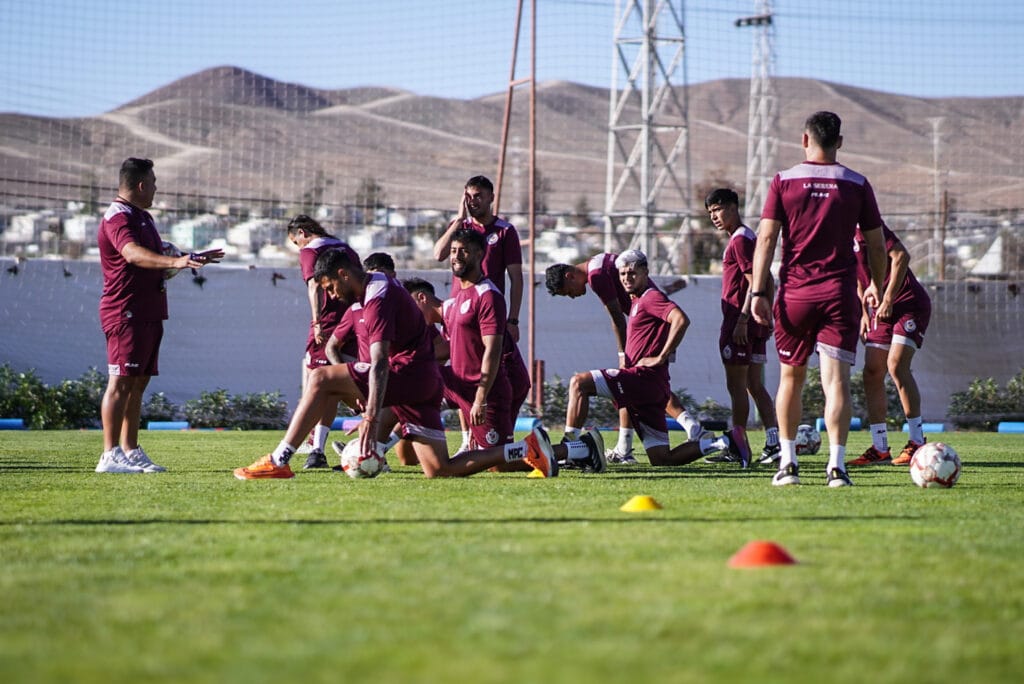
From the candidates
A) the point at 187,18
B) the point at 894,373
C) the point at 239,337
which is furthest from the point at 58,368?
the point at 187,18

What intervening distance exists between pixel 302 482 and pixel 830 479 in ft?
10.5

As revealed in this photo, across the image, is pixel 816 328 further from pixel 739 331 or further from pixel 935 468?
pixel 739 331

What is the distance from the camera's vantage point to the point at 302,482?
27.3 ft

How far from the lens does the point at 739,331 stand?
1047 centimetres

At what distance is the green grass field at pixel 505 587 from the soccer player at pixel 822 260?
717 millimetres

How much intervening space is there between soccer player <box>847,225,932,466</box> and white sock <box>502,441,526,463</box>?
2960 mm

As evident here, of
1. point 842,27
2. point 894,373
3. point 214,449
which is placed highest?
point 842,27

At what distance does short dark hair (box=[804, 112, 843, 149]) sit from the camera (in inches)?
303

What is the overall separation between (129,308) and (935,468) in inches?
219

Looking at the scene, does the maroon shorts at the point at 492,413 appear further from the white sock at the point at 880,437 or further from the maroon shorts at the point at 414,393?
the white sock at the point at 880,437

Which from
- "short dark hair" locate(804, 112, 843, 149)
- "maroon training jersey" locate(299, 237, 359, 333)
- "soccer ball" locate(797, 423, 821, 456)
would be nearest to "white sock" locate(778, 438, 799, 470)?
"short dark hair" locate(804, 112, 843, 149)

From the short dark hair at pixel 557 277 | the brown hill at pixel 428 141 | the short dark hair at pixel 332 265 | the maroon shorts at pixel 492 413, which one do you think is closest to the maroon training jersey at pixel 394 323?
the short dark hair at pixel 332 265

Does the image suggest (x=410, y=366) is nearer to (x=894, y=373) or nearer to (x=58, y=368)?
(x=894, y=373)

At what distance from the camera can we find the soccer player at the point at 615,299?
34.1ft
